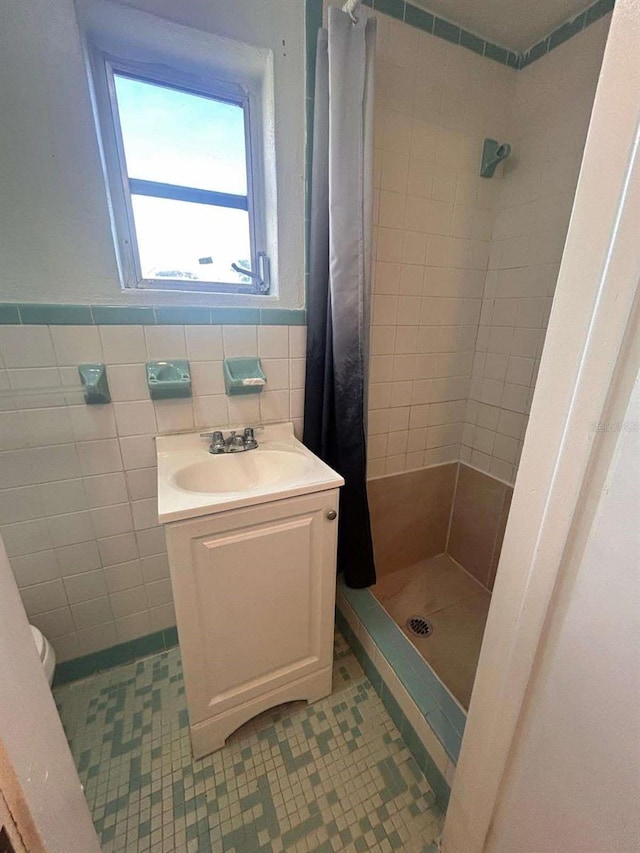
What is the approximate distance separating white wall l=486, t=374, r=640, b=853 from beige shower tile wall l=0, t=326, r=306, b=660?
1.03m

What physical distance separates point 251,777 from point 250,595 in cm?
56

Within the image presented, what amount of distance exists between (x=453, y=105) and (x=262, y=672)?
6.91ft

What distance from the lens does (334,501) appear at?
971 mm

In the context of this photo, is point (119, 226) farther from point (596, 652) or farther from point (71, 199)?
point (596, 652)

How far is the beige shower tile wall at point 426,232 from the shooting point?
120 cm

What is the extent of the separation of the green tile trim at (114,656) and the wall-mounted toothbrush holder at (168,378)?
3.20 feet

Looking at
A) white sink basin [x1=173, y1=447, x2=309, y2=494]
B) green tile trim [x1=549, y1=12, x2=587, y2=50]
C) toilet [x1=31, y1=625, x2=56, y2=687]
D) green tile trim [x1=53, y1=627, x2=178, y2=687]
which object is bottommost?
green tile trim [x1=53, y1=627, x2=178, y2=687]

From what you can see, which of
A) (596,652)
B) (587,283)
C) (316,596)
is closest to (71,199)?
(587,283)

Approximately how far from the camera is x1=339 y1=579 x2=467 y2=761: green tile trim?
94 cm

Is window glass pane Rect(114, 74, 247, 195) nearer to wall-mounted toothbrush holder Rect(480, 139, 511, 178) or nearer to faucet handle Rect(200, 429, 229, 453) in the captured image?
faucet handle Rect(200, 429, 229, 453)

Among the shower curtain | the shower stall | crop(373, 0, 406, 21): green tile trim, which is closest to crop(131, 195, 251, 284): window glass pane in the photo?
the shower curtain

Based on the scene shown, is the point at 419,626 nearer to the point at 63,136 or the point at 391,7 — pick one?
the point at 63,136

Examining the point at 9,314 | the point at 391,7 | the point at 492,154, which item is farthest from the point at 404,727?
the point at 391,7

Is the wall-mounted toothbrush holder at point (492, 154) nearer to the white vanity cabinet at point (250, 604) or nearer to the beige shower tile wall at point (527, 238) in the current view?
the beige shower tile wall at point (527, 238)
